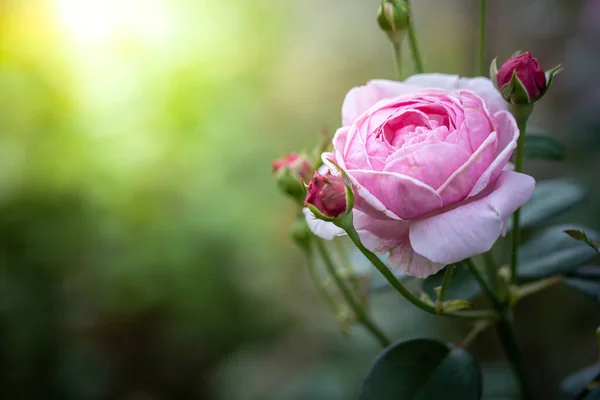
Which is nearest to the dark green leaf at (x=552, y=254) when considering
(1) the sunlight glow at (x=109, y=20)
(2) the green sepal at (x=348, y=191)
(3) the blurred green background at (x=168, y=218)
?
(2) the green sepal at (x=348, y=191)

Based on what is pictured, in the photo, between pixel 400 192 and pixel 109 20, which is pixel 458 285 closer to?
pixel 400 192

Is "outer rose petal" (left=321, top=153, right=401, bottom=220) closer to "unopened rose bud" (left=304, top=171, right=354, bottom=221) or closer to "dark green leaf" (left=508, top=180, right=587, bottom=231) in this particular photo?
"unopened rose bud" (left=304, top=171, right=354, bottom=221)

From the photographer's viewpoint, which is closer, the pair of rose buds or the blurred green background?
the pair of rose buds

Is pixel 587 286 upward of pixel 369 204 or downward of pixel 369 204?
downward

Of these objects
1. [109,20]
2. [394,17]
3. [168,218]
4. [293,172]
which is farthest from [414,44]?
[109,20]

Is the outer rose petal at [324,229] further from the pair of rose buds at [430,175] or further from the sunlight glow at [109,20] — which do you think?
the sunlight glow at [109,20]

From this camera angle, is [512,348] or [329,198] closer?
[329,198]

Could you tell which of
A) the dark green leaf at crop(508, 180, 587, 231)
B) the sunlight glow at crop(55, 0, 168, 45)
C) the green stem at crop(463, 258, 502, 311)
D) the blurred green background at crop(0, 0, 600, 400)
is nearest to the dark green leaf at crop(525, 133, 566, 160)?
the dark green leaf at crop(508, 180, 587, 231)
